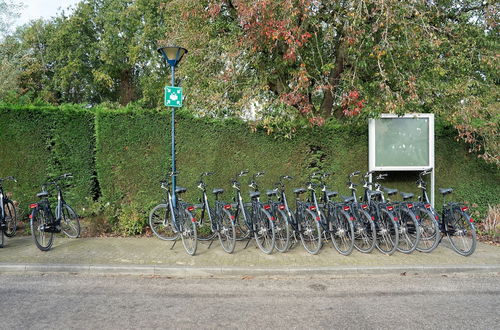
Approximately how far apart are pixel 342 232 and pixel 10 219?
5984 mm

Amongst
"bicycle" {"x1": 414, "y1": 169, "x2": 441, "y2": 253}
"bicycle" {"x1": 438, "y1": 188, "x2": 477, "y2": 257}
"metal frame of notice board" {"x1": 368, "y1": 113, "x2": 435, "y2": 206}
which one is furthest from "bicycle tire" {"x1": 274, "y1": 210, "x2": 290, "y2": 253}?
"bicycle" {"x1": 438, "y1": 188, "x2": 477, "y2": 257}

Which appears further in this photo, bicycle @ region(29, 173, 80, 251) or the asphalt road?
bicycle @ region(29, 173, 80, 251)

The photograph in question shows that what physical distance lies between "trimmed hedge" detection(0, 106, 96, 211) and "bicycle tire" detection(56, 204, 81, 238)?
0.87 metres

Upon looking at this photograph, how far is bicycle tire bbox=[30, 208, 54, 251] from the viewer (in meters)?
6.23

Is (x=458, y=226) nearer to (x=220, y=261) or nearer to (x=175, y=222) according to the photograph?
(x=220, y=261)

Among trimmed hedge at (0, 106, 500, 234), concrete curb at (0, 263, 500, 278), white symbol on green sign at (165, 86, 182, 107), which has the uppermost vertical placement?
white symbol on green sign at (165, 86, 182, 107)

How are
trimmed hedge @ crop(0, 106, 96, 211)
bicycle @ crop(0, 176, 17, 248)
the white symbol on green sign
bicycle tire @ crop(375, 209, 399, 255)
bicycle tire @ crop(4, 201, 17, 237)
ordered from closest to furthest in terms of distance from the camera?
1. bicycle tire @ crop(375, 209, 399, 255)
2. bicycle @ crop(0, 176, 17, 248)
3. bicycle tire @ crop(4, 201, 17, 237)
4. the white symbol on green sign
5. trimmed hedge @ crop(0, 106, 96, 211)

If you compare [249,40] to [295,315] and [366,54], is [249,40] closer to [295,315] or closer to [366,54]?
[366,54]

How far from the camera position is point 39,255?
238 inches

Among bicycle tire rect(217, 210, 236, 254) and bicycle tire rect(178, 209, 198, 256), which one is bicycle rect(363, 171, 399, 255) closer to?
bicycle tire rect(217, 210, 236, 254)

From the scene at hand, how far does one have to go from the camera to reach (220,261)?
575cm

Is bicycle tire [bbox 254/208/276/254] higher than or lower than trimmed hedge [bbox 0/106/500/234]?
lower

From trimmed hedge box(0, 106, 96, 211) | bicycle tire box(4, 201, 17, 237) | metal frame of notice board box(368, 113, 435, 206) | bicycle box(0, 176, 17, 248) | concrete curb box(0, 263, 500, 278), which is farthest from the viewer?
trimmed hedge box(0, 106, 96, 211)

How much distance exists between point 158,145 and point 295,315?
16.9ft
